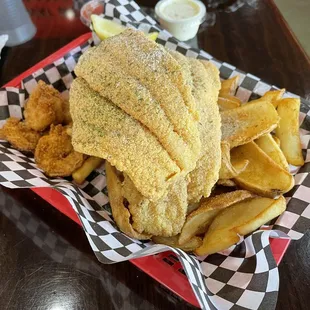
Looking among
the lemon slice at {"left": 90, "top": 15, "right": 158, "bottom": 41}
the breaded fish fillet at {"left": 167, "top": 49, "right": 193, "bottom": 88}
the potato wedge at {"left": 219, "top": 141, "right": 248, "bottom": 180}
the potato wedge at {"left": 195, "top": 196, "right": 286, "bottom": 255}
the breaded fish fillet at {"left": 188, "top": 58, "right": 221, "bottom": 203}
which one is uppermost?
the breaded fish fillet at {"left": 167, "top": 49, "right": 193, "bottom": 88}

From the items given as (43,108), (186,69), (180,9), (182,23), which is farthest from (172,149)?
(180,9)

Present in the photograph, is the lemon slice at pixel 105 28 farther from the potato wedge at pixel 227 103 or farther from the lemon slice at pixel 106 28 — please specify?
the potato wedge at pixel 227 103

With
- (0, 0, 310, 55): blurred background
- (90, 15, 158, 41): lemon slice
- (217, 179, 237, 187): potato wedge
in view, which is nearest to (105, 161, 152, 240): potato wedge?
(217, 179, 237, 187): potato wedge

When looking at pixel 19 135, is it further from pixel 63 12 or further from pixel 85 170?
pixel 63 12

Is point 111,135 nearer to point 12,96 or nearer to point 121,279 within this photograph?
point 121,279

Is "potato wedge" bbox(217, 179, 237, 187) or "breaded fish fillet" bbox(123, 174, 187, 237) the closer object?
"breaded fish fillet" bbox(123, 174, 187, 237)

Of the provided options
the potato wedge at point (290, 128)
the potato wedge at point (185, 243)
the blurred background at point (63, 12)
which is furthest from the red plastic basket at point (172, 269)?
the blurred background at point (63, 12)

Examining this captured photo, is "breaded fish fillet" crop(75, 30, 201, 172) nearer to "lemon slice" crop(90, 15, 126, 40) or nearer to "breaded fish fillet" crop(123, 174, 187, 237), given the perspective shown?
"breaded fish fillet" crop(123, 174, 187, 237)
